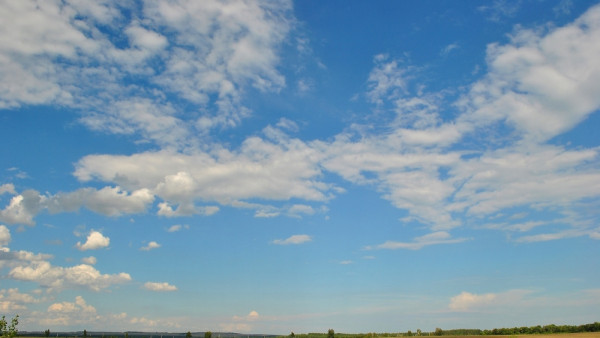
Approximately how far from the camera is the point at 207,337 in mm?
109875

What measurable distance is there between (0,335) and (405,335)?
3918 inches

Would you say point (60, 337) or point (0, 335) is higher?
point (0, 335)

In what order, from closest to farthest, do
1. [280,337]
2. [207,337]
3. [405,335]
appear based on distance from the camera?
[207,337]
[405,335]
[280,337]

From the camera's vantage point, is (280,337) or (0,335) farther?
(280,337)

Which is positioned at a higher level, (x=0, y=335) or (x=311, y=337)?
(x=0, y=335)

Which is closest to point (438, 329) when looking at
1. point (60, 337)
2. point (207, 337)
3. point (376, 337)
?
point (376, 337)

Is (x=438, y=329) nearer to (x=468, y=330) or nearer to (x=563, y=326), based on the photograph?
(x=468, y=330)

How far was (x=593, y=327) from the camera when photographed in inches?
3602

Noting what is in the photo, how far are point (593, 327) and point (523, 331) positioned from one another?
14122 mm

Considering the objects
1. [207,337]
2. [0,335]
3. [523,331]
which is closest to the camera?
[0,335]

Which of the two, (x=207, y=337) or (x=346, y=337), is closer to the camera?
(x=207, y=337)

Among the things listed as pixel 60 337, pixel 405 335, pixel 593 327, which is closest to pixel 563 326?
pixel 593 327

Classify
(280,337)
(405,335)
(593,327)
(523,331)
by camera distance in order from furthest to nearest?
(280,337), (405,335), (523,331), (593,327)

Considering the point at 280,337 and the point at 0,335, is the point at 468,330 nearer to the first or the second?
the point at 280,337
